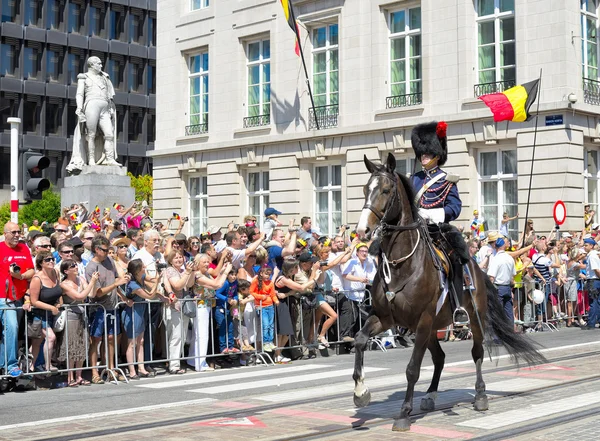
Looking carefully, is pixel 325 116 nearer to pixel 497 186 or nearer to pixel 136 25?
pixel 497 186

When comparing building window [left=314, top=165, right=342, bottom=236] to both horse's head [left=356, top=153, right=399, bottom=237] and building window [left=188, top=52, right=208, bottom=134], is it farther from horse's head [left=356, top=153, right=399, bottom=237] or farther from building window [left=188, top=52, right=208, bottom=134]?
horse's head [left=356, top=153, right=399, bottom=237]

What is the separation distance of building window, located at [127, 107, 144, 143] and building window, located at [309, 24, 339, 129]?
4219 centimetres

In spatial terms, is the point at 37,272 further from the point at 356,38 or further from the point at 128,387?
the point at 356,38

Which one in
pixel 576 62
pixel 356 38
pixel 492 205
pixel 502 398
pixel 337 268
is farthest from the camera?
pixel 356 38

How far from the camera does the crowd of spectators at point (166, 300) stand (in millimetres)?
13195

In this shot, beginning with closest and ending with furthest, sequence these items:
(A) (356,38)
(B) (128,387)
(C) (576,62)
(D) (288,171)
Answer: (B) (128,387)
(C) (576,62)
(A) (356,38)
(D) (288,171)

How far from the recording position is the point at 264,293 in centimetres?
1599

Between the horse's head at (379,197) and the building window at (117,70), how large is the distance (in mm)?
66654

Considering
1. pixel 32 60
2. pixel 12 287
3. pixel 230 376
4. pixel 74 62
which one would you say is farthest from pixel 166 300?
pixel 74 62

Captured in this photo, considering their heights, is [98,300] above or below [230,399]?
above

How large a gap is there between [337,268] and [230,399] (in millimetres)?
6618

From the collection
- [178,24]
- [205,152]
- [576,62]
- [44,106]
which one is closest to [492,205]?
[576,62]

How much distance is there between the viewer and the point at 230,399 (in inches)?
446

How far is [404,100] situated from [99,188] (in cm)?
1270
